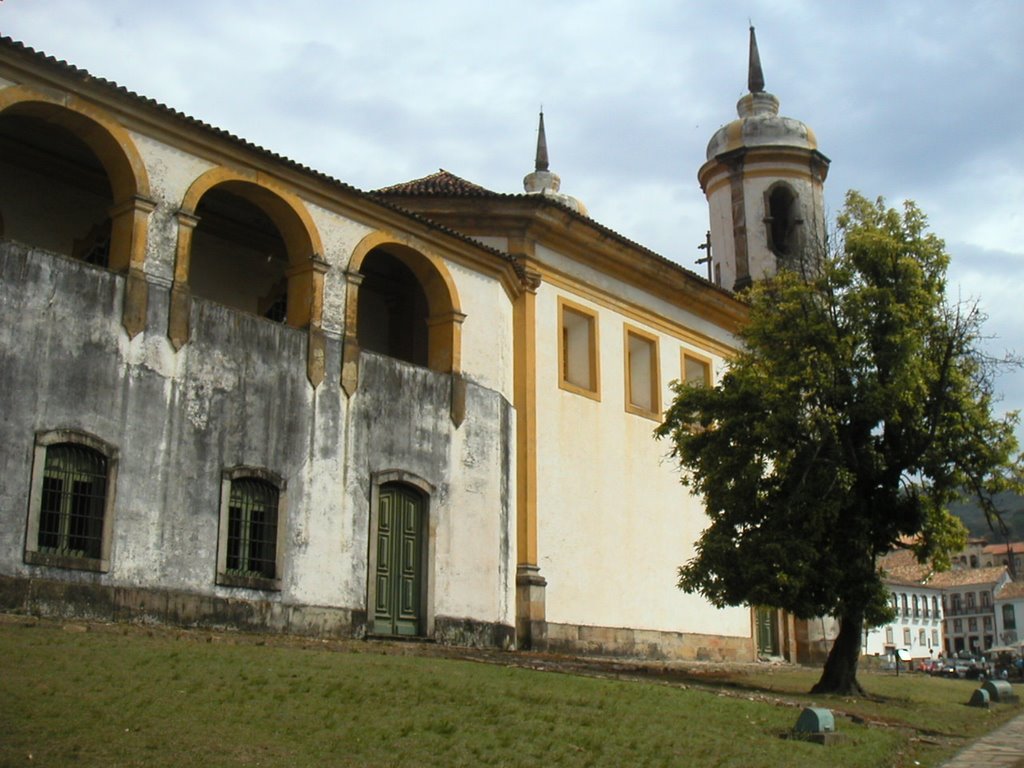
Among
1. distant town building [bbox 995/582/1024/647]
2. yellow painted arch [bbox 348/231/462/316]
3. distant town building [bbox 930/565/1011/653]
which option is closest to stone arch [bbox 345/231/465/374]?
yellow painted arch [bbox 348/231/462/316]

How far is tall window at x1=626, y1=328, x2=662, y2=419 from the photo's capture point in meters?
23.2

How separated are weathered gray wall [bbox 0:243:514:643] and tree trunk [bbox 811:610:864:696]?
4559 millimetres

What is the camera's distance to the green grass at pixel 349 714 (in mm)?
7812

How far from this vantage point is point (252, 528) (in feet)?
48.0

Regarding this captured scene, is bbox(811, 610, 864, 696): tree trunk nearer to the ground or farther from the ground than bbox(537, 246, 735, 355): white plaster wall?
nearer to the ground

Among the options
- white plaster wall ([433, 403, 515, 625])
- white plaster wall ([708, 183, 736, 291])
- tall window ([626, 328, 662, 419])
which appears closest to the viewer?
white plaster wall ([433, 403, 515, 625])

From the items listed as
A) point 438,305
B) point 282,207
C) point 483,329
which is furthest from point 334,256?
point 483,329

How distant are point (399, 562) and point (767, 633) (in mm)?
12557

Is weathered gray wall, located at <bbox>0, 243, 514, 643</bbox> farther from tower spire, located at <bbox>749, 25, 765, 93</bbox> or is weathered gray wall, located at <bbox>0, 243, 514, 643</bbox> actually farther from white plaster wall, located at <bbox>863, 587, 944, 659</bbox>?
white plaster wall, located at <bbox>863, 587, 944, 659</bbox>

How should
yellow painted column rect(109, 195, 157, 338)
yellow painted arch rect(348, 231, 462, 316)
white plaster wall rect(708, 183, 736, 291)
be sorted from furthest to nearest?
white plaster wall rect(708, 183, 736, 291), yellow painted arch rect(348, 231, 462, 316), yellow painted column rect(109, 195, 157, 338)

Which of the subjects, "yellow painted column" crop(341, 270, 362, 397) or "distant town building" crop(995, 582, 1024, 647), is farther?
"distant town building" crop(995, 582, 1024, 647)

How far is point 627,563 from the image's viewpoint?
21719 mm

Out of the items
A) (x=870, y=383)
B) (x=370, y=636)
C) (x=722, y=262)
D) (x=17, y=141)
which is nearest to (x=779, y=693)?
(x=870, y=383)

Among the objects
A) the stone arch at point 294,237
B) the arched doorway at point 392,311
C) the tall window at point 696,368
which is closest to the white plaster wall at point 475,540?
the arched doorway at point 392,311
